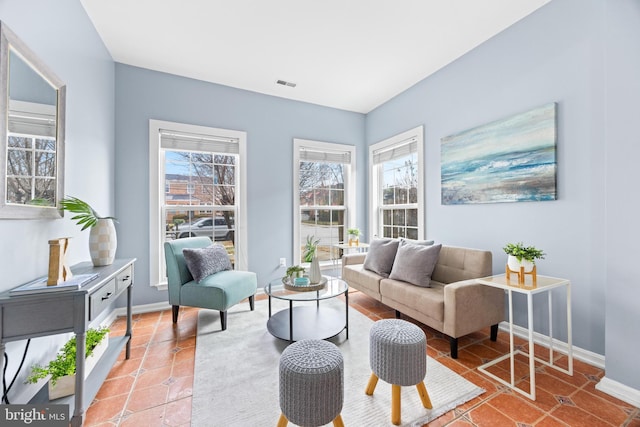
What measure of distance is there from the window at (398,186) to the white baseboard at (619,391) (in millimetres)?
2065

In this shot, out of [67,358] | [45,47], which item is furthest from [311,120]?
[67,358]

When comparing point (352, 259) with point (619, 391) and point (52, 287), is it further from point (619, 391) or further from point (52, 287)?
point (52, 287)

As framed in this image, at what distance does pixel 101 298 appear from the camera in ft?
5.15

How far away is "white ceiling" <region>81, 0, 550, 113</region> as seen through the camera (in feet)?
7.54

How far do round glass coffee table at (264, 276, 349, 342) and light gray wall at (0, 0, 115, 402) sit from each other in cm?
160

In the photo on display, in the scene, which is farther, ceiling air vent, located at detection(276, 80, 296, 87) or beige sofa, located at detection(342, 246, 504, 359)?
ceiling air vent, located at detection(276, 80, 296, 87)

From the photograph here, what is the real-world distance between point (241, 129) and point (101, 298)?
276 centimetres

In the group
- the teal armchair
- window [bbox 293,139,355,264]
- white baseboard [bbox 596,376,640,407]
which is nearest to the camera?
white baseboard [bbox 596,376,640,407]

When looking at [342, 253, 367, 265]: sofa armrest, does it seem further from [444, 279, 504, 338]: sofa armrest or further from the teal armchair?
[444, 279, 504, 338]: sofa armrest

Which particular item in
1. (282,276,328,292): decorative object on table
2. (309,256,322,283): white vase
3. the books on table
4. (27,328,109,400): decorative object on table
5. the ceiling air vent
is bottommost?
(27,328,109,400): decorative object on table

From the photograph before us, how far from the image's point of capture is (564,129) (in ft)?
7.13

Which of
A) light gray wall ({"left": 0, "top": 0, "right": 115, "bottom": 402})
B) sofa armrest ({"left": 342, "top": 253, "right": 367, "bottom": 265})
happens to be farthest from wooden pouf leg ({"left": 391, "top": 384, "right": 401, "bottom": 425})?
sofa armrest ({"left": 342, "top": 253, "right": 367, "bottom": 265})

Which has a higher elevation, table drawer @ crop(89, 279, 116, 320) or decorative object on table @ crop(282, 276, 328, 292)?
table drawer @ crop(89, 279, 116, 320)

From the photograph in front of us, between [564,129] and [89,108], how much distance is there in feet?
13.6
